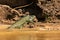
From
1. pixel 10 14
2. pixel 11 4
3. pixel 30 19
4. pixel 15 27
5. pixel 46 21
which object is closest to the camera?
pixel 15 27

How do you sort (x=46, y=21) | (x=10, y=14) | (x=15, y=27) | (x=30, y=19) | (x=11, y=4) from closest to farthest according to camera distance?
(x=15, y=27) < (x=30, y=19) < (x=46, y=21) < (x=10, y=14) < (x=11, y=4)

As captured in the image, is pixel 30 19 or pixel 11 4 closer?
pixel 30 19

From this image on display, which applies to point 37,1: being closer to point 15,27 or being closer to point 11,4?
point 11,4

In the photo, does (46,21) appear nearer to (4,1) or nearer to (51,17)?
(51,17)

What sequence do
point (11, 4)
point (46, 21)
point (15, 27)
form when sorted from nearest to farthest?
point (15, 27) → point (46, 21) → point (11, 4)

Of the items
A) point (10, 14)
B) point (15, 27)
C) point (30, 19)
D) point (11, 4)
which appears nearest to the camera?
point (15, 27)

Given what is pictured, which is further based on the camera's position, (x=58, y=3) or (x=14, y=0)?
(x=14, y=0)

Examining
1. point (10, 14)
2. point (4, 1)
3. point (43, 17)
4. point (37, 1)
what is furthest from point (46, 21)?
point (4, 1)

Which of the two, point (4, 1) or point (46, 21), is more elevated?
point (4, 1)

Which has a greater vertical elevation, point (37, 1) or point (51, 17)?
point (37, 1)
